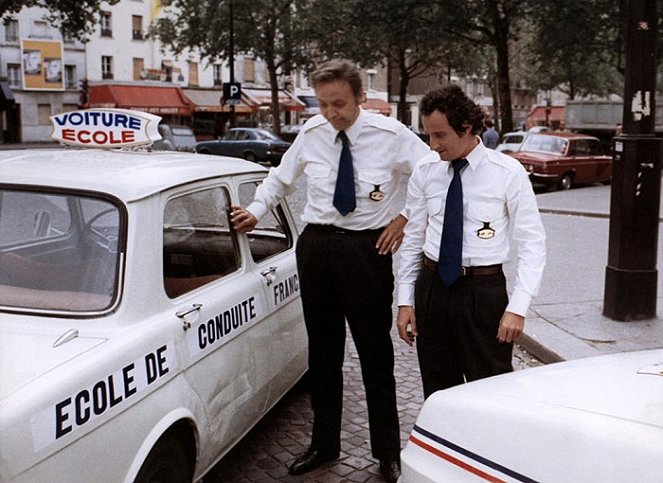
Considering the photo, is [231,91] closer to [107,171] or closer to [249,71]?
[249,71]

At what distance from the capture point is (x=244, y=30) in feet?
133

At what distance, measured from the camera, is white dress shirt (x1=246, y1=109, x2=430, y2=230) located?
3816mm

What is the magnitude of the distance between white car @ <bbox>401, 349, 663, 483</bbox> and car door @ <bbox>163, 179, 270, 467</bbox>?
44.3 inches

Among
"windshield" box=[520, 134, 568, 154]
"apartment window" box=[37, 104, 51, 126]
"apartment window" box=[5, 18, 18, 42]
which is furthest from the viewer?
"apartment window" box=[37, 104, 51, 126]

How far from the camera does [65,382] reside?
8.18ft

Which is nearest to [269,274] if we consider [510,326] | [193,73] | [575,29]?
[510,326]

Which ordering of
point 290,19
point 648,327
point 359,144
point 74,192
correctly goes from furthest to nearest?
point 290,19 → point 648,327 → point 359,144 → point 74,192

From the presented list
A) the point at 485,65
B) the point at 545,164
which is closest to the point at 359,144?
the point at 545,164

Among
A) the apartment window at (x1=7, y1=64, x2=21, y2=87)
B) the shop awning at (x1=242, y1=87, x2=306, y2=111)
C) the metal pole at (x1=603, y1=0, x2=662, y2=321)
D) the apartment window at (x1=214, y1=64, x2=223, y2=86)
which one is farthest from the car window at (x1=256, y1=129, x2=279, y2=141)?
the metal pole at (x1=603, y1=0, x2=662, y2=321)

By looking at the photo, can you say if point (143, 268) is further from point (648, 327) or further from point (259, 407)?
point (648, 327)

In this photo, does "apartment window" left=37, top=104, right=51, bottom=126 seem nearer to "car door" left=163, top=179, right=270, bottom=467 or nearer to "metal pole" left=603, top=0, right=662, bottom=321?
"metal pole" left=603, top=0, right=662, bottom=321

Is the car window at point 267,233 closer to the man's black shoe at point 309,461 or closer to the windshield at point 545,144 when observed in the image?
the man's black shoe at point 309,461

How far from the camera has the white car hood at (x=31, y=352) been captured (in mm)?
2471

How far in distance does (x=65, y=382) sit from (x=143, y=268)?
693mm
